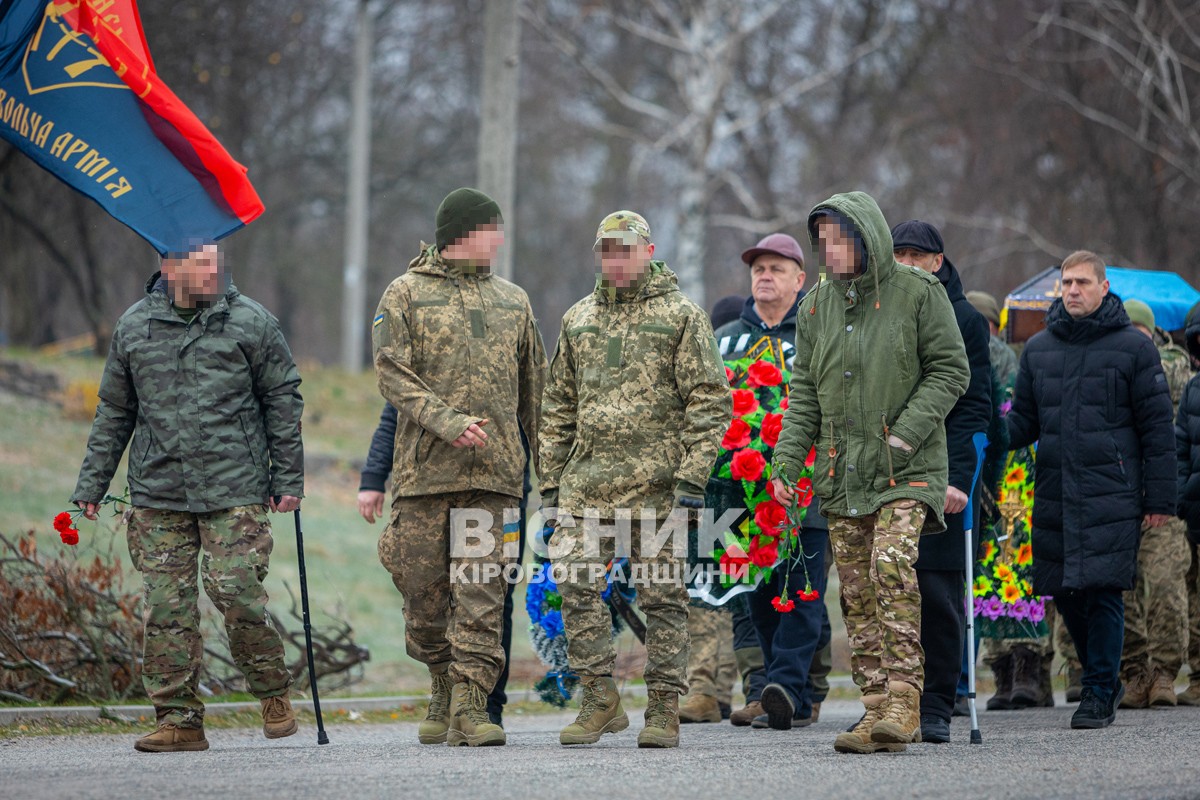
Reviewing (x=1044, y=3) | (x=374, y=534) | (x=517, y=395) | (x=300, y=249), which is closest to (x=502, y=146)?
(x=374, y=534)

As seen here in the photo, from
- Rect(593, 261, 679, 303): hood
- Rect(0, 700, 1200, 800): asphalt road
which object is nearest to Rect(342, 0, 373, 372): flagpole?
Rect(0, 700, 1200, 800): asphalt road

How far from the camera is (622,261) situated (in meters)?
6.80

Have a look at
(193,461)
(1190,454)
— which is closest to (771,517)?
(1190,454)

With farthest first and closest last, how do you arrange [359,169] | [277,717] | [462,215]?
1. [359,169]
2. [277,717]
3. [462,215]

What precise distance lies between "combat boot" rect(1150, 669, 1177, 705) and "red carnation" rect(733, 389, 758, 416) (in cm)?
Result: 287

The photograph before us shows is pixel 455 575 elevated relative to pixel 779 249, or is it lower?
lower

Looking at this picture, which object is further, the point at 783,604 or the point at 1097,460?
the point at 1097,460

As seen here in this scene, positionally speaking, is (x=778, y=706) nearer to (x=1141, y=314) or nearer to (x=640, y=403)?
(x=640, y=403)

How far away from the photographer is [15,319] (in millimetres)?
26500

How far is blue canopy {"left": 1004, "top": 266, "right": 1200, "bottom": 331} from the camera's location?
32.7 ft

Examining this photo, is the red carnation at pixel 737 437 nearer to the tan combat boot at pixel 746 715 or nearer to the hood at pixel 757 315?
the hood at pixel 757 315

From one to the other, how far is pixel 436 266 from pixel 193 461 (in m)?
1.39

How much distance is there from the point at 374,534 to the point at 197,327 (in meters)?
9.94

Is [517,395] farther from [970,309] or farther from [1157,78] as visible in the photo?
[1157,78]
